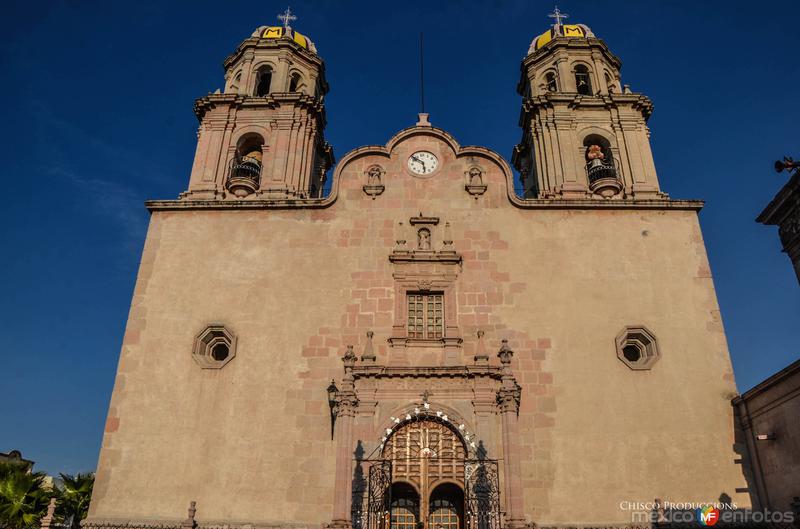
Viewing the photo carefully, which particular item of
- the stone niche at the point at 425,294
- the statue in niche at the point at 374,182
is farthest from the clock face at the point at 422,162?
the stone niche at the point at 425,294

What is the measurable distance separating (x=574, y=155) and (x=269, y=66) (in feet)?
45.0

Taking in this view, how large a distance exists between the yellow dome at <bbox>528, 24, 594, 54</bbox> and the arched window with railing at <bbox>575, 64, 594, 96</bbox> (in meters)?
2.18

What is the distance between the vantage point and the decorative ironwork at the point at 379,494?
14867 millimetres

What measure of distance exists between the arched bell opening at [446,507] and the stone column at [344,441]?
2.13 meters

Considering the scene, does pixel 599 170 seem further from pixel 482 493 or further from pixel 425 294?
pixel 482 493

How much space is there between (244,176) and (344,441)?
12.3 metres

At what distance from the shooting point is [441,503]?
16.0m

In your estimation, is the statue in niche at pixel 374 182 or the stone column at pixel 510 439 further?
the statue in niche at pixel 374 182

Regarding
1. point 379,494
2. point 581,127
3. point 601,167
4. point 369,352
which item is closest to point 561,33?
point 581,127

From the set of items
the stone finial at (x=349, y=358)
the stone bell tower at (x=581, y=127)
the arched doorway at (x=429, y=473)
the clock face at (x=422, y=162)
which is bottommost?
the arched doorway at (x=429, y=473)

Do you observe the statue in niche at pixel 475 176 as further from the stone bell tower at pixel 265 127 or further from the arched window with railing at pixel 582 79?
the arched window with railing at pixel 582 79

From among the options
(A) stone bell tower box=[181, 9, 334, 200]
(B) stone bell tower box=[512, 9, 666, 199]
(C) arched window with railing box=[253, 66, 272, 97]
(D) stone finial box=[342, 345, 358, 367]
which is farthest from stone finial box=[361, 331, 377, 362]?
(C) arched window with railing box=[253, 66, 272, 97]

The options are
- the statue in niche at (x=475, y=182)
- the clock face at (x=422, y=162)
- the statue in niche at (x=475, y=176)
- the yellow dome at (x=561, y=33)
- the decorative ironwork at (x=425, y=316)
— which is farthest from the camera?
the yellow dome at (x=561, y=33)

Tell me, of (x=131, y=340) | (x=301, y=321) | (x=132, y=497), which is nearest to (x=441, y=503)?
(x=301, y=321)
